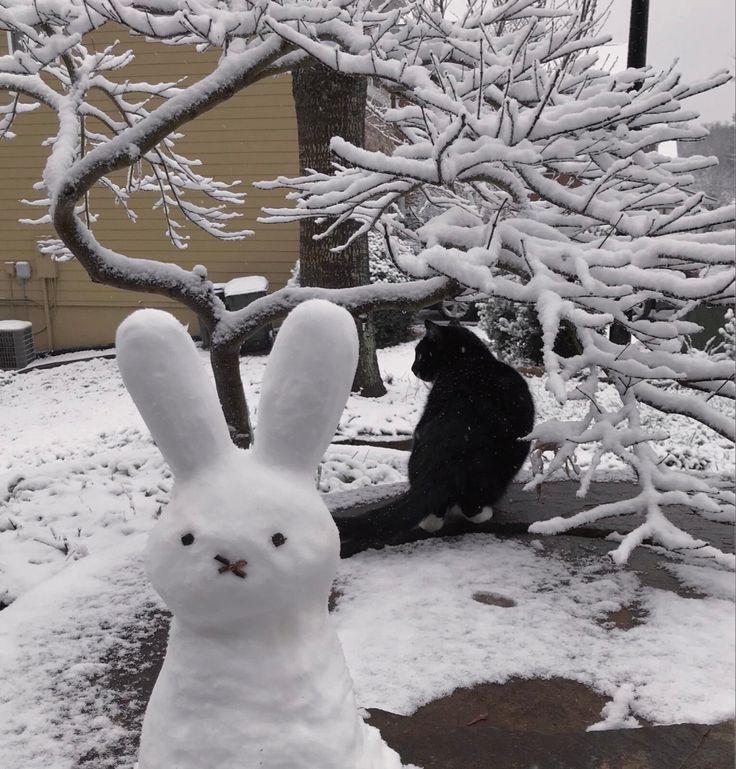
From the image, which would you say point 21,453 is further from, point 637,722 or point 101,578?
point 637,722

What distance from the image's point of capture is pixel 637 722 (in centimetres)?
198

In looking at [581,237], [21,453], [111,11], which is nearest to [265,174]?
[21,453]

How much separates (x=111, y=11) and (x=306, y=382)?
244 cm

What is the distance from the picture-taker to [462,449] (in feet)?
10.2

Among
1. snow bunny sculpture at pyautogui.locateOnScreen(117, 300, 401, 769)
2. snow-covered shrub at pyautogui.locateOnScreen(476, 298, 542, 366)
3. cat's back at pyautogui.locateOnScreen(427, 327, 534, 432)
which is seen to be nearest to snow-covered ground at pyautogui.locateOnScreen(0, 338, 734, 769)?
cat's back at pyautogui.locateOnScreen(427, 327, 534, 432)

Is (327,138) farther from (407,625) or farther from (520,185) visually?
(407,625)

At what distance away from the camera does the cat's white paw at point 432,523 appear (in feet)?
10.8

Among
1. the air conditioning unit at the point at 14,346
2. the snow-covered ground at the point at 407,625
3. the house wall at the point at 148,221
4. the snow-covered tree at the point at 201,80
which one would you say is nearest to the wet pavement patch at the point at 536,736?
the snow-covered ground at the point at 407,625

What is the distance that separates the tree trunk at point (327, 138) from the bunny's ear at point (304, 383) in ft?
12.1

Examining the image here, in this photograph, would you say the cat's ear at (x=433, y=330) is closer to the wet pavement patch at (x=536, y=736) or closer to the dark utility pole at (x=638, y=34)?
the dark utility pole at (x=638, y=34)

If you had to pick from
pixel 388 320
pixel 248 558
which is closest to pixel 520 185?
pixel 248 558

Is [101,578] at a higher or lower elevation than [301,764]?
lower

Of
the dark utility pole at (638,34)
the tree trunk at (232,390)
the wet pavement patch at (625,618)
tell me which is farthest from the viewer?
the tree trunk at (232,390)

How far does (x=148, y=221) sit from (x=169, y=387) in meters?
8.98
